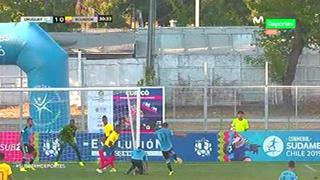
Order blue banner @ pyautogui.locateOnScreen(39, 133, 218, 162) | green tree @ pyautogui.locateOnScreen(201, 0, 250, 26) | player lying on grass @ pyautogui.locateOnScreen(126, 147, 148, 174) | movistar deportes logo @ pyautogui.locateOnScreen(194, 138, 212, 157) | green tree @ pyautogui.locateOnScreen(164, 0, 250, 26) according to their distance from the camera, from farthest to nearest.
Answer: green tree @ pyautogui.locateOnScreen(164, 0, 250, 26), green tree @ pyautogui.locateOnScreen(201, 0, 250, 26), movistar deportes logo @ pyautogui.locateOnScreen(194, 138, 212, 157), blue banner @ pyautogui.locateOnScreen(39, 133, 218, 162), player lying on grass @ pyautogui.locateOnScreen(126, 147, 148, 174)

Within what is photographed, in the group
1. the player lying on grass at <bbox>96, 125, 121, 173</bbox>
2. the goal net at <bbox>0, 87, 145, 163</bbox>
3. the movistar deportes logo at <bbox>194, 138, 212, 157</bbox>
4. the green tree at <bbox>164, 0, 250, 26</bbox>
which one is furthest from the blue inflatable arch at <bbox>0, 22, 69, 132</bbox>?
the green tree at <bbox>164, 0, 250, 26</bbox>

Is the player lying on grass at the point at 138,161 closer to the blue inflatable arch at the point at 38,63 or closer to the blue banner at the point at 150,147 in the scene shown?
the blue banner at the point at 150,147

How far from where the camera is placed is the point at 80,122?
31719 millimetres

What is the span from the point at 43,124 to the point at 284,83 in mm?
18101

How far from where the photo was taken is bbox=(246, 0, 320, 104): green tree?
1592 inches

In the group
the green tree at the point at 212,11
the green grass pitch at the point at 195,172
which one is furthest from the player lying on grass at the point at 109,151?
the green tree at the point at 212,11

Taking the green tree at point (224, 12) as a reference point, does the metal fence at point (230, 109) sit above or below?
below

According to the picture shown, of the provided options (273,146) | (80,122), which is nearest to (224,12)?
(80,122)

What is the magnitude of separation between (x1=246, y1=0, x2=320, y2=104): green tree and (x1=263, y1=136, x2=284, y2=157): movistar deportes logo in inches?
554

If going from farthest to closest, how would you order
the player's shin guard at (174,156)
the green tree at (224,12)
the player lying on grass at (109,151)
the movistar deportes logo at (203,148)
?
the green tree at (224,12) < the movistar deportes logo at (203,148) < the player's shin guard at (174,156) < the player lying on grass at (109,151)

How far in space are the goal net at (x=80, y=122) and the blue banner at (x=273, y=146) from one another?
3.41m

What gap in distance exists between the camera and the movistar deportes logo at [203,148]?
27141 mm

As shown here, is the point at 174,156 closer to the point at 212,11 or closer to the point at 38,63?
the point at 38,63

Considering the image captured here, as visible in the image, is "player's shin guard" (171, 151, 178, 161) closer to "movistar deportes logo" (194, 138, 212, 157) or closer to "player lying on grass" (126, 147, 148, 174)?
"movistar deportes logo" (194, 138, 212, 157)
